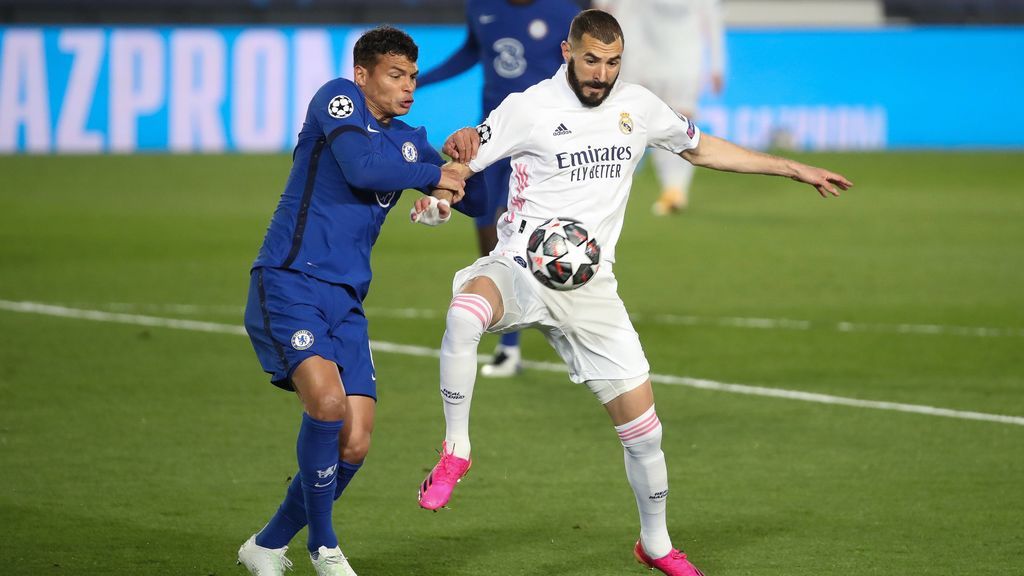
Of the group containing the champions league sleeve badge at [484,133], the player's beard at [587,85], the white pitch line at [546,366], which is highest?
the player's beard at [587,85]

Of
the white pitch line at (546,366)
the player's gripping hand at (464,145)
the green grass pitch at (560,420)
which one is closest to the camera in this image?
the player's gripping hand at (464,145)

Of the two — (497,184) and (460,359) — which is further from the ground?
(497,184)

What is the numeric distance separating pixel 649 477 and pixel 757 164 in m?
1.21

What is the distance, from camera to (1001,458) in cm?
718

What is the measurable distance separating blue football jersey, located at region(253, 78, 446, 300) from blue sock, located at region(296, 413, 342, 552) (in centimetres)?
50

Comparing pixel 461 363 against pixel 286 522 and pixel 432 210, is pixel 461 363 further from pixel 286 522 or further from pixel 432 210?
pixel 286 522

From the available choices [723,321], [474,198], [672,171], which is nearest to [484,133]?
[474,198]

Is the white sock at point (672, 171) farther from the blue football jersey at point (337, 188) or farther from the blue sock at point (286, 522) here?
the blue sock at point (286, 522)

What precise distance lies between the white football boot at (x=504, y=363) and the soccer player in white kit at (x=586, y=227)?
3.50 m

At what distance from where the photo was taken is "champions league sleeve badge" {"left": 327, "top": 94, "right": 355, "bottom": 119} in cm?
512

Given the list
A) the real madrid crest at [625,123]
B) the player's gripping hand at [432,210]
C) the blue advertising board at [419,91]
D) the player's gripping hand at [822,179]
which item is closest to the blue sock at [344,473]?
the player's gripping hand at [432,210]

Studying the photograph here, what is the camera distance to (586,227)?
5465mm

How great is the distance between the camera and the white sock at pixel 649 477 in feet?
17.6

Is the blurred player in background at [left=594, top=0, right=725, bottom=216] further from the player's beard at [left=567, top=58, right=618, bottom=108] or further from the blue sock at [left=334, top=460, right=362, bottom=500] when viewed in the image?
the blue sock at [left=334, top=460, right=362, bottom=500]
